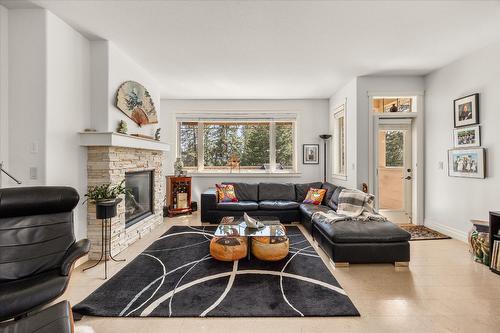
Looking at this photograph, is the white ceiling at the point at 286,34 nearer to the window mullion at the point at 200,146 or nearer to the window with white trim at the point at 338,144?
the window with white trim at the point at 338,144

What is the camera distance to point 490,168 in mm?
3365

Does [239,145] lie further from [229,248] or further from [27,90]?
[27,90]

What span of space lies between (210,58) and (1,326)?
11.6 ft

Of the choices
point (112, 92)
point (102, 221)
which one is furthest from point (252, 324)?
point (112, 92)

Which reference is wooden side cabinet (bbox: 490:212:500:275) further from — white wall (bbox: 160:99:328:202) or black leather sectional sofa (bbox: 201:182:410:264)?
white wall (bbox: 160:99:328:202)

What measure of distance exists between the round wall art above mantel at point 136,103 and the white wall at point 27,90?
943 mm

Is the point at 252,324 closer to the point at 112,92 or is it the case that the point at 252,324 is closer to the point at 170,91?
the point at 112,92

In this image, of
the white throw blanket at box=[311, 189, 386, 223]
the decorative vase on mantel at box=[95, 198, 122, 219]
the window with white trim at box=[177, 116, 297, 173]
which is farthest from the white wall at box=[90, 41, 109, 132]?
the white throw blanket at box=[311, 189, 386, 223]

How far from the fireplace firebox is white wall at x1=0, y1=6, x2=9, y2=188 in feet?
4.62

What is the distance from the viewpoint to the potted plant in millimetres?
2832

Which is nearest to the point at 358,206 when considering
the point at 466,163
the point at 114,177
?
the point at 466,163

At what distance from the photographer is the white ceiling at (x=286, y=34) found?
2537 mm

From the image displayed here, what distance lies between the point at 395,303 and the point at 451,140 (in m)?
3.16

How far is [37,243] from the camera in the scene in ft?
6.79
